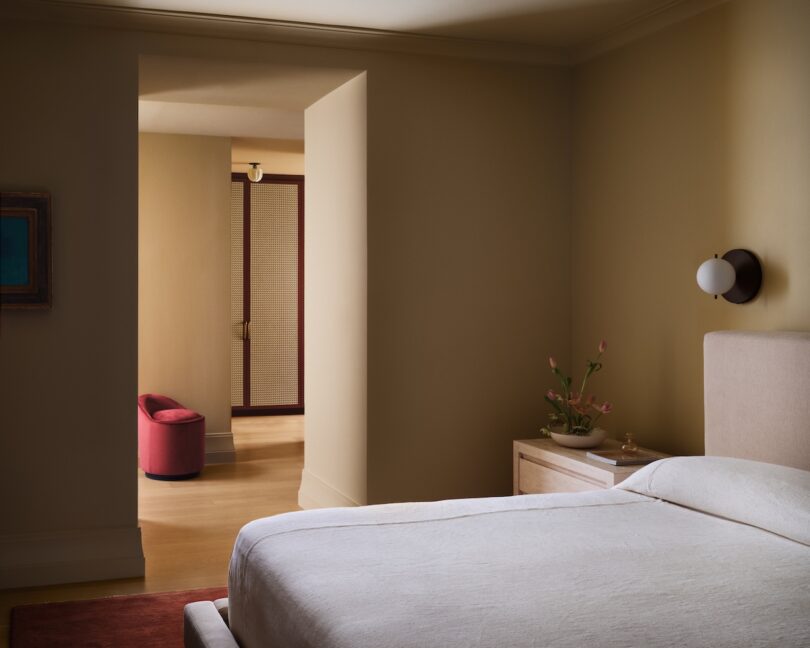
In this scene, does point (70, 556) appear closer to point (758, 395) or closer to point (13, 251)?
point (13, 251)

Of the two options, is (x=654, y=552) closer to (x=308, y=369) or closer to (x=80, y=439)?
(x=80, y=439)

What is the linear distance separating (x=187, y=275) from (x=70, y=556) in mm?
3057

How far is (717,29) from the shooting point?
375 centimetres

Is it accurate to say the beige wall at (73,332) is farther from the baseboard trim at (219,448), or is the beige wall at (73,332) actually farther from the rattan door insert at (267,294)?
the rattan door insert at (267,294)

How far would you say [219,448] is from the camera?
6.73m

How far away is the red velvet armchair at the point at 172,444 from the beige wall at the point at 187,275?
553mm

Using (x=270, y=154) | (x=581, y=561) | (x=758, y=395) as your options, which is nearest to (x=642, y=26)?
(x=758, y=395)

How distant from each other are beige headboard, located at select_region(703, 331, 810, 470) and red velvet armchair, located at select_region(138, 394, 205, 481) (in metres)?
3.55

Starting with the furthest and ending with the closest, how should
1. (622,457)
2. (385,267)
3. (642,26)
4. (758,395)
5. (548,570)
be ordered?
1. (385,267)
2. (642,26)
3. (622,457)
4. (758,395)
5. (548,570)

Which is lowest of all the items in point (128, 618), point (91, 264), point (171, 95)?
point (128, 618)

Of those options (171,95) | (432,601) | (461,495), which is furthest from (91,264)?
(432,601)

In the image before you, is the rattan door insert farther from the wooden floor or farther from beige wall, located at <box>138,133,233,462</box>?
beige wall, located at <box>138,133,233,462</box>

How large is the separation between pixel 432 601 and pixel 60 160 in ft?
9.01

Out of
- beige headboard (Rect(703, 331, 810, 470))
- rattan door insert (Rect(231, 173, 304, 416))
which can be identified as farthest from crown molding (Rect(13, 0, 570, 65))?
rattan door insert (Rect(231, 173, 304, 416))
